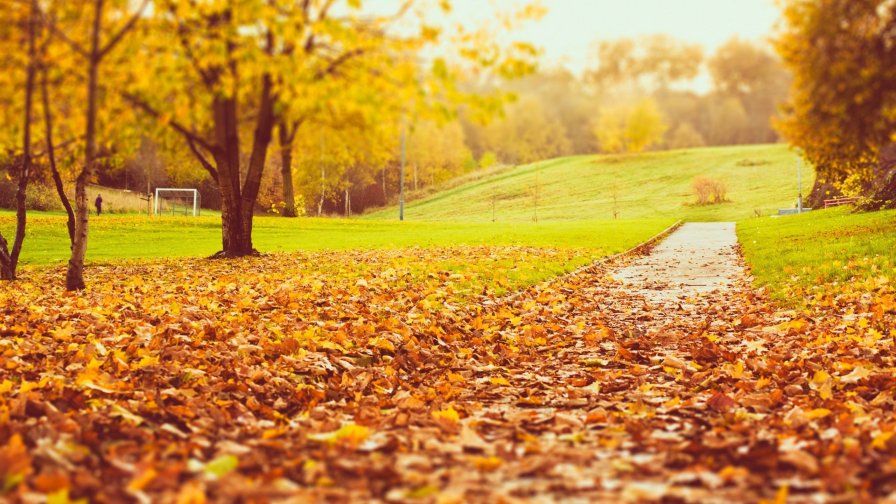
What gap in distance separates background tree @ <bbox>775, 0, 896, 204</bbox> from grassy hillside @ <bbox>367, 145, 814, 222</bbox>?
48584 mm

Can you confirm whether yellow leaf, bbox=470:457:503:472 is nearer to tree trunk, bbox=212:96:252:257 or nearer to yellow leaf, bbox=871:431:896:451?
yellow leaf, bbox=871:431:896:451

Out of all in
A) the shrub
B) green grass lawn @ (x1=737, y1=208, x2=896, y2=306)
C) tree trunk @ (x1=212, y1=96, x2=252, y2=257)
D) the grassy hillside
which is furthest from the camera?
the grassy hillside

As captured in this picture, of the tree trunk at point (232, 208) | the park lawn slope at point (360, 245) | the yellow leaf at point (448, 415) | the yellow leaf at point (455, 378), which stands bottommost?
the yellow leaf at point (455, 378)

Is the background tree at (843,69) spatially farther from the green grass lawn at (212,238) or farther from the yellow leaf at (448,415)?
the green grass lawn at (212,238)

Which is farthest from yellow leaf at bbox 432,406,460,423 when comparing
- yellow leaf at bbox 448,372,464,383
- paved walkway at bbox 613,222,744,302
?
paved walkway at bbox 613,222,744,302

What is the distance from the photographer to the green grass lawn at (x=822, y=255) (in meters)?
12.8

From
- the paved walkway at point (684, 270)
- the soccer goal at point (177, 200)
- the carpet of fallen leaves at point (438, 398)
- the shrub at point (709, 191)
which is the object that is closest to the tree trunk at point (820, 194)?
the shrub at point (709, 191)

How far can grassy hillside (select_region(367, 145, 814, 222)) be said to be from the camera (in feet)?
198

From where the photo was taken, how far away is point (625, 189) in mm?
75125

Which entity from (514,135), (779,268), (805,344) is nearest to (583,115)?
(514,135)

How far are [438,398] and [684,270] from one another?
1371cm

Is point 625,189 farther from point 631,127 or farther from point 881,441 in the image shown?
point 881,441

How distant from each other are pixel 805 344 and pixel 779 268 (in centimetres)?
894

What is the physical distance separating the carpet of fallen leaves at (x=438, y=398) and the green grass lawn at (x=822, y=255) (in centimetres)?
110
